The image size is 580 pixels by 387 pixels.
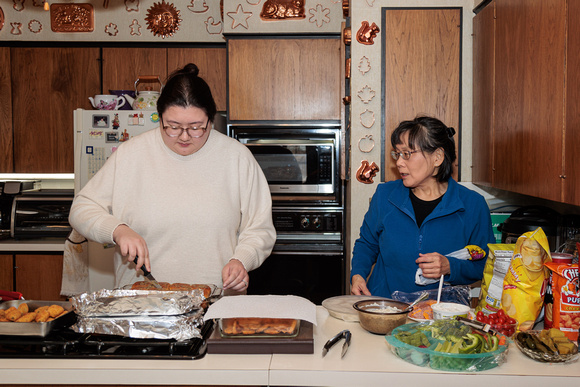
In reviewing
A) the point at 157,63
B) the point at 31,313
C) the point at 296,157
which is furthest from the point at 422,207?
the point at 157,63

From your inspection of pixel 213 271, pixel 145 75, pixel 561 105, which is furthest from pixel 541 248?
pixel 145 75

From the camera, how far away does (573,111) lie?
5.01 feet

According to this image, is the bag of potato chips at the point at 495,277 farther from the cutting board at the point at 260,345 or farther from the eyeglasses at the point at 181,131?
the eyeglasses at the point at 181,131

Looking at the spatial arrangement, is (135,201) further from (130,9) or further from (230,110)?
(130,9)

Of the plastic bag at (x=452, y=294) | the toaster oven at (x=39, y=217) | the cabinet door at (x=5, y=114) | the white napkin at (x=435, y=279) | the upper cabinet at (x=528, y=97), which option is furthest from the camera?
the cabinet door at (x=5, y=114)

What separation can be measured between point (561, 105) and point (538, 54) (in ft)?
0.89

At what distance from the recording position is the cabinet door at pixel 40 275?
3486mm

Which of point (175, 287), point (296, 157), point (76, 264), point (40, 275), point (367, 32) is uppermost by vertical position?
Answer: point (367, 32)

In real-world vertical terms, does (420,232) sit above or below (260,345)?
above

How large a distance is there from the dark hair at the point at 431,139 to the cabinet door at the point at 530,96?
0.81ft

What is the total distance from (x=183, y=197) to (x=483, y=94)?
4.70 feet

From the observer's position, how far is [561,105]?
1608mm

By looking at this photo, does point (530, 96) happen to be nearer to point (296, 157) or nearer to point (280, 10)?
point (296, 157)

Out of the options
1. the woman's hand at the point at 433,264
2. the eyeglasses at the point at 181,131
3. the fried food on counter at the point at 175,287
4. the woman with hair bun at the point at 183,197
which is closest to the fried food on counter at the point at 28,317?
the fried food on counter at the point at 175,287
